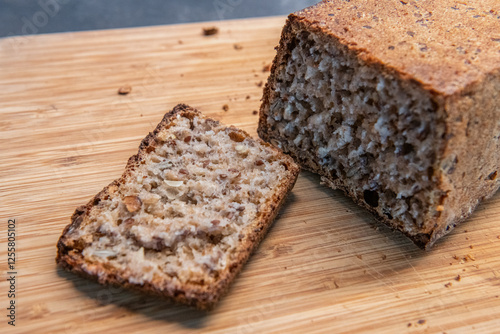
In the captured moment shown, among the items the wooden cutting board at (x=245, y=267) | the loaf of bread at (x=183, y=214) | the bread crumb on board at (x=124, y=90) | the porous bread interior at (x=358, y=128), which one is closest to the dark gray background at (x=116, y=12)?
the wooden cutting board at (x=245, y=267)

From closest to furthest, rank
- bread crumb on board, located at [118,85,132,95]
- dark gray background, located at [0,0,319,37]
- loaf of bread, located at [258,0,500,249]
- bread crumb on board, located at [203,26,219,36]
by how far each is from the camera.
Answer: loaf of bread, located at [258,0,500,249], bread crumb on board, located at [118,85,132,95], bread crumb on board, located at [203,26,219,36], dark gray background, located at [0,0,319,37]

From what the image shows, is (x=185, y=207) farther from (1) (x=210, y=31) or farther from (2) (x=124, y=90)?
(1) (x=210, y=31)

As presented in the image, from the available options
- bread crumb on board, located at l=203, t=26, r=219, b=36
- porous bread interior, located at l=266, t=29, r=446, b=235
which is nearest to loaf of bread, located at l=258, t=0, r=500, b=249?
porous bread interior, located at l=266, t=29, r=446, b=235

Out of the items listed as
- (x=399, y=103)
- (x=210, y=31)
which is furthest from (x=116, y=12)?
(x=399, y=103)

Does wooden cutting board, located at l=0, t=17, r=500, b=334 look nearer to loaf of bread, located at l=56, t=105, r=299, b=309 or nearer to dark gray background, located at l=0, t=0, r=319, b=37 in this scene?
loaf of bread, located at l=56, t=105, r=299, b=309

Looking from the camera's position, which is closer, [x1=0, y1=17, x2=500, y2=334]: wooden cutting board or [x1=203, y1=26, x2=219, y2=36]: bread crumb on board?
[x1=0, y1=17, x2=500, y2=334]: wooden cutting board

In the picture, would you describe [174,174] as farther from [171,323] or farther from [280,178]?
[171,323]

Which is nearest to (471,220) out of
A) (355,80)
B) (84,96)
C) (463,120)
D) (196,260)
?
(463,120)

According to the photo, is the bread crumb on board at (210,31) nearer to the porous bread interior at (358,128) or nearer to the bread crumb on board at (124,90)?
the bread crumb on board at (124,90)
